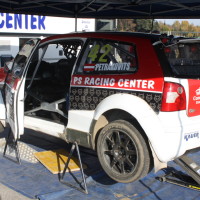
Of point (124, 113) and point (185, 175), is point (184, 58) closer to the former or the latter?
point (124, 113)

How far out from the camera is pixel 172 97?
3.53 metres

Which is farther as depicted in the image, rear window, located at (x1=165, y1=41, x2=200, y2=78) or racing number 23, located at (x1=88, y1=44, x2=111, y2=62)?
racing number 23, located at (x1=88, y1=44, x2=111, y2=62)

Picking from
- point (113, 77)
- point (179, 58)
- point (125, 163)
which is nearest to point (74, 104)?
point (113, 77)

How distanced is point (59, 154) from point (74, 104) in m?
1.52

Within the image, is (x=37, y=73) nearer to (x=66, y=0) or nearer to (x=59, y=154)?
(x=59, y=154)

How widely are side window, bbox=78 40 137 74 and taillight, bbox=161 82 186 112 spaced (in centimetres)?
47

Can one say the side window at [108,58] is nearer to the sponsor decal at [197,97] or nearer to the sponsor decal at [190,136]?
the sponsor decal at [197,97]

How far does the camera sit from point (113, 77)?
155 inches

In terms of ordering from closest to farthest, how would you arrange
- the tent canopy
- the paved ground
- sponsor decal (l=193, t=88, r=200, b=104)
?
sponsor decal (l=193, t=88, r=200, b=104), the paved ground, the tent canopy

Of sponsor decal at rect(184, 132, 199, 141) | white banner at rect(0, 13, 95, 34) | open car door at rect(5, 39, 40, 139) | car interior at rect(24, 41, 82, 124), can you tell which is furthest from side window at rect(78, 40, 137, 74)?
white banner at rect(0, 13, 95, 34)

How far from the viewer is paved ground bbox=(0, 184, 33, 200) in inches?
160

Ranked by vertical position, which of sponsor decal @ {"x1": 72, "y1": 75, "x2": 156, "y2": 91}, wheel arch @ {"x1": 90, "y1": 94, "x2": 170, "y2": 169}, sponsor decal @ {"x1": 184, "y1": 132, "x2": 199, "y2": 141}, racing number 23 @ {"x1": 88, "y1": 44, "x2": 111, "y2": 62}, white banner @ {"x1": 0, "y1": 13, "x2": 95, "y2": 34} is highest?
white banner @ {"x1": 0, "y1": 13, "x2": 95, "y2": 34}

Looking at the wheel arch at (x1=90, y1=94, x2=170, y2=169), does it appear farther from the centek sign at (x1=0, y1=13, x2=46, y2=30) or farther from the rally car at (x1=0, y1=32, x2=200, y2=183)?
the centek sign at (x1=0, y1=13, x2=46, y2=30)

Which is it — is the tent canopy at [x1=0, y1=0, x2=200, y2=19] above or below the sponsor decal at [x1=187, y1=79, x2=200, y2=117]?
above
